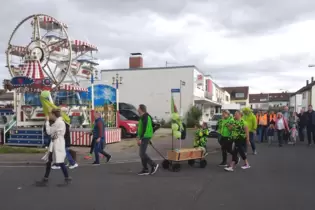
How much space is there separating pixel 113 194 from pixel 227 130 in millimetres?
4109

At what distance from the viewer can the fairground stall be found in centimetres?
1556

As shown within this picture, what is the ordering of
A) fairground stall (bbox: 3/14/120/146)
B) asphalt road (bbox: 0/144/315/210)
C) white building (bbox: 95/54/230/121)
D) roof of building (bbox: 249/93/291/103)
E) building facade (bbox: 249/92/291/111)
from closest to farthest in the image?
asphalt road (bbox: 0/144/315/210) < fairground stall (bbox: 3/14/120/146) < white building (bbox: 95/54/230/121) < building facade (bbox: 249/92/291/111) < roof of building (bbox: 249/93/291/103)

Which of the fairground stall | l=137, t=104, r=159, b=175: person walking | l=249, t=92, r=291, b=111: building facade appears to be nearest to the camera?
l=137, t=104, r=159, b=175: person walking

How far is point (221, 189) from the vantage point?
7.15 metres

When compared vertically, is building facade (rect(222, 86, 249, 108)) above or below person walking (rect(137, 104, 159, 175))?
above

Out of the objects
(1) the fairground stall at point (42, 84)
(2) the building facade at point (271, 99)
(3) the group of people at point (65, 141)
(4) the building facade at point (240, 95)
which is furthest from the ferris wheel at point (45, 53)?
(2) the building facade at point (271, 99)

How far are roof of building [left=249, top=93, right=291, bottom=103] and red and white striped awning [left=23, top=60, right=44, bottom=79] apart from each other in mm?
99608

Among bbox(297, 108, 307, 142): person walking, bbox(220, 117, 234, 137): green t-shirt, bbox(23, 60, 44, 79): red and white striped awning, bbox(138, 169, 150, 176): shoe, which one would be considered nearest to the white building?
bbox(23, 60, 44, 79): red and white striped awning

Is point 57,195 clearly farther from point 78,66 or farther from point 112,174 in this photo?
point 78,66

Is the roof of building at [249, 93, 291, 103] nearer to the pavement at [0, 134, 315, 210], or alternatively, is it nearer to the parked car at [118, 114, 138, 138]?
the parked car at [118, 114, 138, 138]

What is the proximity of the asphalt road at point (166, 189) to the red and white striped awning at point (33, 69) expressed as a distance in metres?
7.66

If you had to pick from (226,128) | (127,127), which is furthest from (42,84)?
(226,128)

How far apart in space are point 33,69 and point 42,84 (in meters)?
1.50

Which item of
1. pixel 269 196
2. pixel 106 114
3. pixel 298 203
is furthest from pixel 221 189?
pixel 106 114
